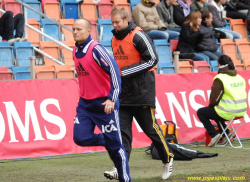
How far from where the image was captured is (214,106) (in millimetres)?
9984

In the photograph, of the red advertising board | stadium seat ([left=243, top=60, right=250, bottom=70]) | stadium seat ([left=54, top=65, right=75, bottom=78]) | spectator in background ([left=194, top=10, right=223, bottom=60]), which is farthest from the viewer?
stadium seat ([left=243, top=60, right=250, bottom=70])

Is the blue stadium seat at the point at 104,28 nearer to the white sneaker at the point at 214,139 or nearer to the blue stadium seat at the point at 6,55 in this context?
the blue stadium seat at the point at 6,55

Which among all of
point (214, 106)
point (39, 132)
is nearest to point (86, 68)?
point (39, 132)

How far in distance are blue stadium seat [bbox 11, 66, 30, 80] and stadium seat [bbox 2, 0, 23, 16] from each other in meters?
2.70

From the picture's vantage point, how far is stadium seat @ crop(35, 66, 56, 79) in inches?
454

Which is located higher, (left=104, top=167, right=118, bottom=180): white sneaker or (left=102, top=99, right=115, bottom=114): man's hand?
(left=102, top=99, right=115, bottom=114): man's hand

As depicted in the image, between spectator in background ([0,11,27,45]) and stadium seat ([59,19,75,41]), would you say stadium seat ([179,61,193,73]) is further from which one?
spectator in background ([0,11,27,45])

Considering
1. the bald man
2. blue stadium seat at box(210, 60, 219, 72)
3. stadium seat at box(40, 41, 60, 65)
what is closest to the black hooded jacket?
the bald man

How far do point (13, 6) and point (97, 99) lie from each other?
859 cm

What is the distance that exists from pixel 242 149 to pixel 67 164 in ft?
10.7

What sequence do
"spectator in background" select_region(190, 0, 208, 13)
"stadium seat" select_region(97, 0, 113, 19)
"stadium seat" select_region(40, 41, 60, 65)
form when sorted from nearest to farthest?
"stadium seat" select_region(40, 41, 60, 65) → "stadium seat" select_region(97, 0, 113, 19) → "spectator in background" select_region(190, 0, 208, 13)

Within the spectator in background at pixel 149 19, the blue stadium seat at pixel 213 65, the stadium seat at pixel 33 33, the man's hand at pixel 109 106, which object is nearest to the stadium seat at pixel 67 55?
the stadium seat at pixel 33 33

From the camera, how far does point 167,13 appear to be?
15047 mm

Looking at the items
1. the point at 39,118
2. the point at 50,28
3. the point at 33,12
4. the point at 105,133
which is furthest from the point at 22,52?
the point at 105,133
